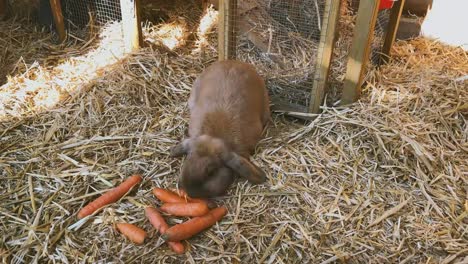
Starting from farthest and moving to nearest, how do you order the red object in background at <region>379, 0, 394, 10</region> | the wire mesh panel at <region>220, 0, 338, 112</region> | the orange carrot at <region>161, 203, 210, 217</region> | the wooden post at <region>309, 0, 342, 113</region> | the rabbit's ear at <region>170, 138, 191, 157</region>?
1. the wire mesh panel at <region>220, 0, 338, 112</region>
2. the red object in background at <region>379, 0, 394, 10</region>
3. the wooden post at <region>309, 0, 342, 113</region>
4. the rabbit's ear at <region>170, 138, 191, 157</region>
5. the orange carrot at <region>161, 203, 210, 217</region>

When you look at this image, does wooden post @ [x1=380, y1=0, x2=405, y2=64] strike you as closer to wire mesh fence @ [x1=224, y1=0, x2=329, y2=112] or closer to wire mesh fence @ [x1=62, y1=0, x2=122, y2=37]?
wire mesh fence @ [x1=224, y1=0, x2=329, y2=112]

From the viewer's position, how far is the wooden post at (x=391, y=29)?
427 centimetres

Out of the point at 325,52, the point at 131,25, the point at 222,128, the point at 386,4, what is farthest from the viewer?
the point at 131,25

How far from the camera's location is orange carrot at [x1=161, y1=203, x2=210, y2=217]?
2.94 m

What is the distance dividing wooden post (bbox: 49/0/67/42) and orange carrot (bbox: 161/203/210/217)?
3272 mm

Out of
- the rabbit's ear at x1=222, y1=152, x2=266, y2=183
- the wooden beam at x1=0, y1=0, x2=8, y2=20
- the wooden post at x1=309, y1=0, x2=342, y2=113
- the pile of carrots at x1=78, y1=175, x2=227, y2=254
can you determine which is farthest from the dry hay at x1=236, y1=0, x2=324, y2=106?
the wooden beam at x1=0, y1=0, x2=8, y2=20

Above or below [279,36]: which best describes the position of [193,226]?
below

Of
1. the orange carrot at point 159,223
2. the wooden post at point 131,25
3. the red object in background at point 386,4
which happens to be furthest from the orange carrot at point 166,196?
the red object in background at point 386,4

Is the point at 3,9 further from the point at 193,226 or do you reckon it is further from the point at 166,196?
the point at 193,226

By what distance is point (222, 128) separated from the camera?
342cm

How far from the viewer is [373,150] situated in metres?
3.40

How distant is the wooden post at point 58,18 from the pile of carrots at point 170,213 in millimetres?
2883

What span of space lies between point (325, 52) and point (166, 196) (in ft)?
6.08

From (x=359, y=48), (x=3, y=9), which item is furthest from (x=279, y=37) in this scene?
(x=3, y=9)
